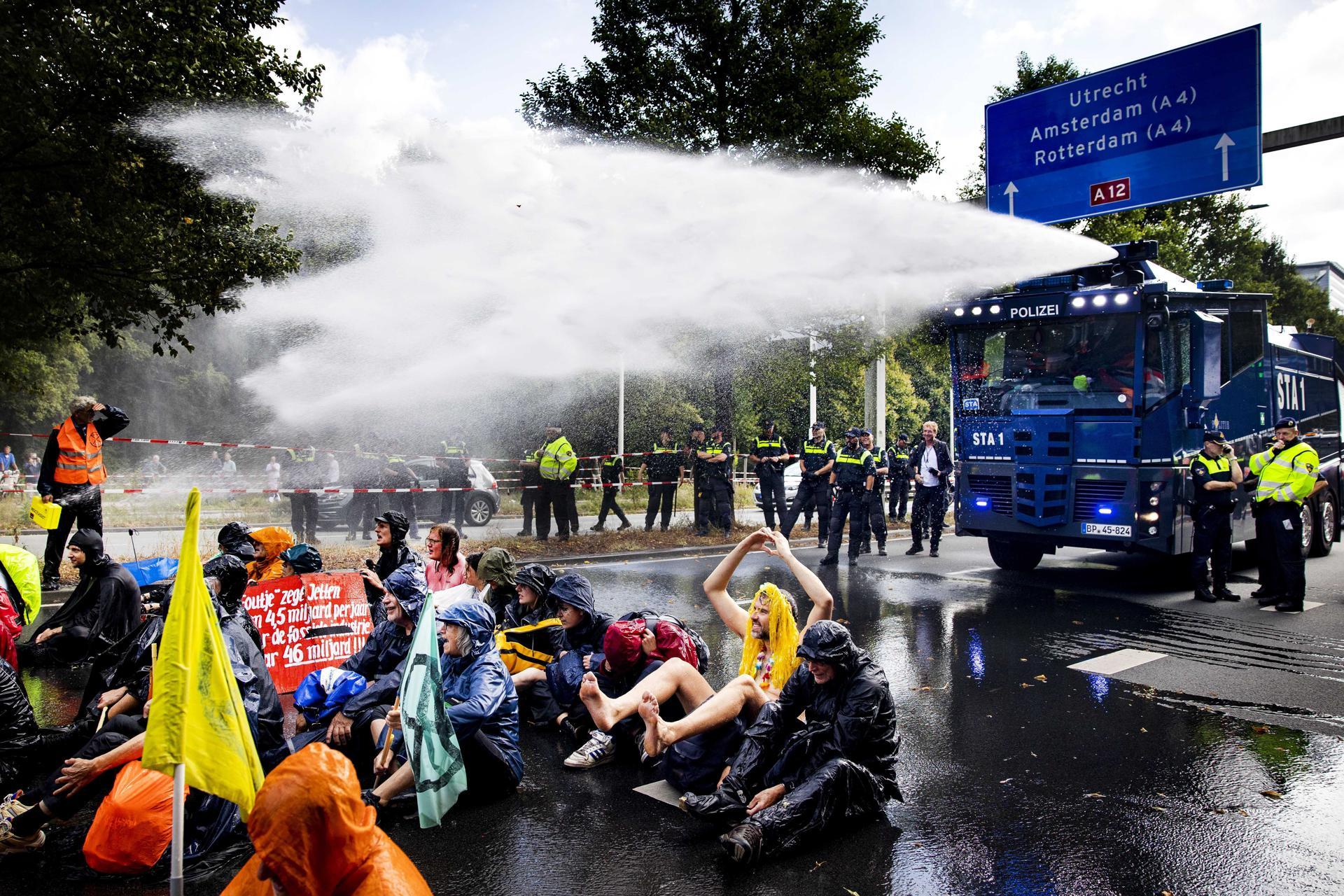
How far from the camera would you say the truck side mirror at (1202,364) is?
981 centimetres

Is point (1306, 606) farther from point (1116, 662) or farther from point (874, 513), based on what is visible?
point (874, 513)

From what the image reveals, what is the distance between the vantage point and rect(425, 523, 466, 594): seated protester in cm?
705

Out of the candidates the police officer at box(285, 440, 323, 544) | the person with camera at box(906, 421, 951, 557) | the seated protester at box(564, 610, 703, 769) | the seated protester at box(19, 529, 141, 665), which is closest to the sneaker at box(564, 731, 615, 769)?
the seated protester at box(564, 610, 703, 769)

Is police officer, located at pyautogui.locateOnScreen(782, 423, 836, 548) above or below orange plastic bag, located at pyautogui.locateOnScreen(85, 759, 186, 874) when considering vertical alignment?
above

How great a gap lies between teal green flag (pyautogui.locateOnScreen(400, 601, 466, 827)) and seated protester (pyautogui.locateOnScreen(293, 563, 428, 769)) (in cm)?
46

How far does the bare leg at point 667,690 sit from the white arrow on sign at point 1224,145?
1016cm

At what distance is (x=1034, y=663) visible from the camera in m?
7.52

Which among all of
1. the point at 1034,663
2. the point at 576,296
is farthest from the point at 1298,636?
the point at 576,296

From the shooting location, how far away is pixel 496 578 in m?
6.45

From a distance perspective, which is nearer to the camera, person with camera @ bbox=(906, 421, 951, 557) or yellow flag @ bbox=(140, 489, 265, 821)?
yellow flag @ bbox=(140, 489, 265, 821)

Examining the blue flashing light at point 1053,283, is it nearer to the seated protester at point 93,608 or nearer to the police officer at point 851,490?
the police officer at point 851,490

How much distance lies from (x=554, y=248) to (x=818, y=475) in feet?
17.9

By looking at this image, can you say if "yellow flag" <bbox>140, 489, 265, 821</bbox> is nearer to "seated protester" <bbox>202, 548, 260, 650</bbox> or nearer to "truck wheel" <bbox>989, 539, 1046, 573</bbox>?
"seated protester" <bbox>202, 548, 260, 650</bbox>

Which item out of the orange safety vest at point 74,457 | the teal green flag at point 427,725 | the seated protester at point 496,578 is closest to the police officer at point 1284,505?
the seated protester at point 496,578
